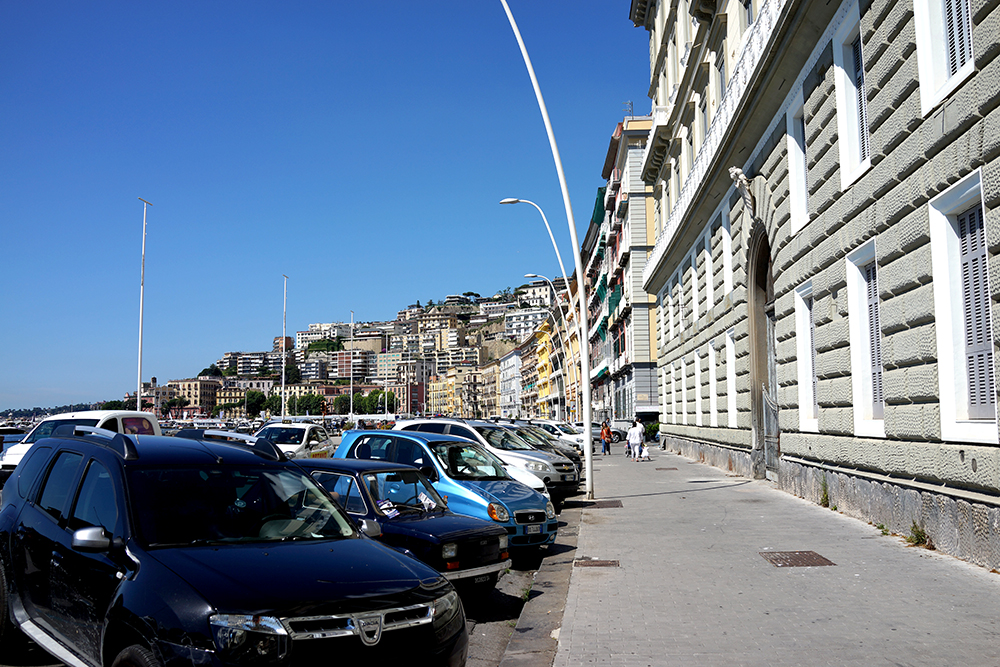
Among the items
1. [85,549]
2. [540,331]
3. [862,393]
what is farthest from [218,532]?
[540,331]

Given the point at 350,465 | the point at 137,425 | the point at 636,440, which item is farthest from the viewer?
A: the point at 636,440

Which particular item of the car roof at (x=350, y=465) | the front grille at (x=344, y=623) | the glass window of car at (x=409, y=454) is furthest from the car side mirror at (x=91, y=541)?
the glass window of car at (x=409, y=454)

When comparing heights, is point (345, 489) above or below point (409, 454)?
below

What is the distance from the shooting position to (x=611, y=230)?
216ft

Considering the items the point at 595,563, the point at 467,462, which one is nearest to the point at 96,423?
the point at 467,462

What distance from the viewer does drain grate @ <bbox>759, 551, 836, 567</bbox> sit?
366 inches

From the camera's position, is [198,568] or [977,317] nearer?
[198,568]

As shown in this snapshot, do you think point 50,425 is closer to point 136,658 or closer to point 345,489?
point 345,489

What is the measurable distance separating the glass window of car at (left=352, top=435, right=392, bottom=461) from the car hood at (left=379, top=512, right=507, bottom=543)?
4058mm

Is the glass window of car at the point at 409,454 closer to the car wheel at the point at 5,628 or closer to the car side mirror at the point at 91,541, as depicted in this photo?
the car wheel at the point at 5,628

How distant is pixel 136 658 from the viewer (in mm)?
4066

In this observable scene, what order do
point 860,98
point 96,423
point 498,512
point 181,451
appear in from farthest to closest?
1. point 96,423
2. point 860,98
3. point 498,512
4. point 181,451

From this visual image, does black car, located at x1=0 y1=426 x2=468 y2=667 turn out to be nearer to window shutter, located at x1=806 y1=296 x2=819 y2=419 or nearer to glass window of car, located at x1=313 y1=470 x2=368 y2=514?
glass window of car, located at x1=313 y1=470 x2=368 y2=514

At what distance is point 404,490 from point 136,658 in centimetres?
534
